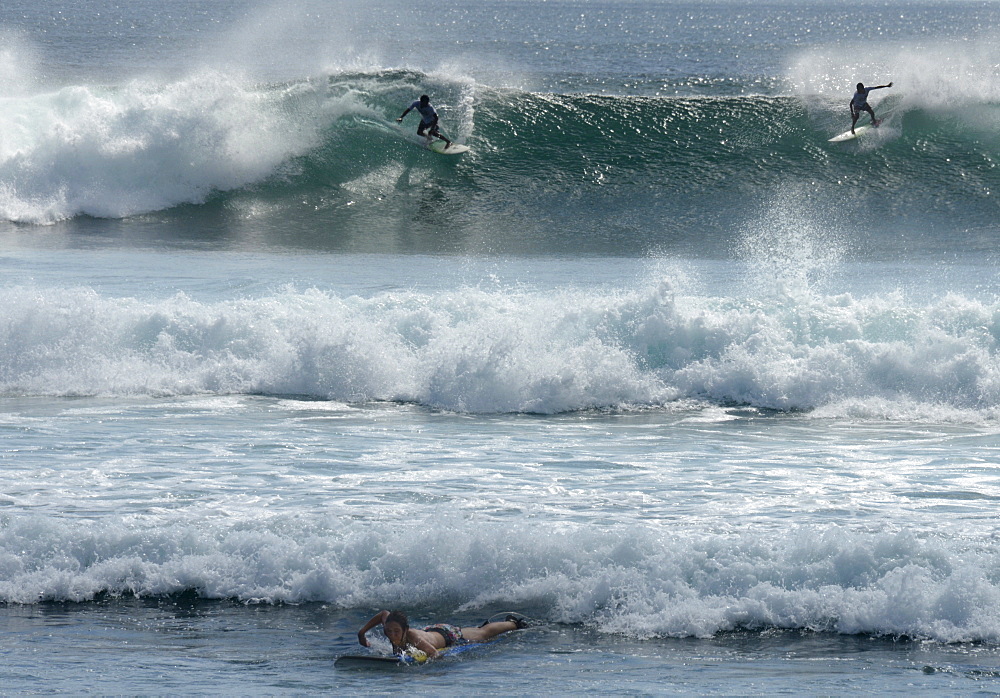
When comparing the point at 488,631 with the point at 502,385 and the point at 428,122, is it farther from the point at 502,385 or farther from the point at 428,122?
the point at 428,122

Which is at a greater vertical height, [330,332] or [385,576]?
[330,332]

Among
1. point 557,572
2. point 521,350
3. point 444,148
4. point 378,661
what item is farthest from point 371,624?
point 444,148

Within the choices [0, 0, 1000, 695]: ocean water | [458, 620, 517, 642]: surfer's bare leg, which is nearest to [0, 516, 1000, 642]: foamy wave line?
[0, 0, 1000, 695]: ocean water

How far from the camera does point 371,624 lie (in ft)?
19.9

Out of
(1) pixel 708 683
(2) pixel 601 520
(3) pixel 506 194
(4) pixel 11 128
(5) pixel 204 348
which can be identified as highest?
(4) pixel 11 128

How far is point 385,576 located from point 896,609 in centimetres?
276

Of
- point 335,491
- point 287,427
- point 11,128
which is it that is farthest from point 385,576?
point 11,128

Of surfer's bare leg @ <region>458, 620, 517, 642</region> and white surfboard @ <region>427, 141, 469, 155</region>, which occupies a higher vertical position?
white surfboard @ <region>427, 141, 469, 155</region>

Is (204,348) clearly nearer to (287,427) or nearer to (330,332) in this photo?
(330,332)

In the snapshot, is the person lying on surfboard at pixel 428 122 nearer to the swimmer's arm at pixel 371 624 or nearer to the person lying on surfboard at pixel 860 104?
the person lying on surfboard at pixel 860 104

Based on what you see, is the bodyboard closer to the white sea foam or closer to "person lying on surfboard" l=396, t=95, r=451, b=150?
the white sea foam

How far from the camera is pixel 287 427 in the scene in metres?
9.96

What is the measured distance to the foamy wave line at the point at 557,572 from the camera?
6211 millimetres

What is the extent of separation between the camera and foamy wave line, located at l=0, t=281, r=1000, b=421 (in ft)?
36.7
